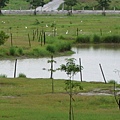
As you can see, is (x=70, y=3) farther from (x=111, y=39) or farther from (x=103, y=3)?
(x=111, y=39)

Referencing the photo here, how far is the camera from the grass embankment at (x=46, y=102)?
23016mm

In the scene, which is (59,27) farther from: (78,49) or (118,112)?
(118,112)

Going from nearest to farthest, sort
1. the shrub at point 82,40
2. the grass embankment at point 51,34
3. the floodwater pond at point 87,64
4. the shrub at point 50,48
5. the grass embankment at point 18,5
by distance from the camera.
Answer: the floodwater pond at point 87,64 → the grass embankment at point 51,34 → the shrub at point 50,48 → the shrub at point 82,40 → the grass embankment at point 18,5

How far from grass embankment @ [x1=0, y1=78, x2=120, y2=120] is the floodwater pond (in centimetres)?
692

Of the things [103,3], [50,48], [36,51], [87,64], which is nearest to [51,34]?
[50,48]

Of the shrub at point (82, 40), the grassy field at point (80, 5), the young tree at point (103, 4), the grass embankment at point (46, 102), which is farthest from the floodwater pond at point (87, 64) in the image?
the grassy field at point (80, 5)

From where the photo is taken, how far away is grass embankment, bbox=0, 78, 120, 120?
23016 millimetres

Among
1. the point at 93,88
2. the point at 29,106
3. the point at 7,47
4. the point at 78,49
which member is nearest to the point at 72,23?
the point at 78,49

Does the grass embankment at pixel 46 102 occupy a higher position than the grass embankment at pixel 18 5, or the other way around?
the grass embankment at pixel 46 102

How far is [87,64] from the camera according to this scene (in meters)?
50.4

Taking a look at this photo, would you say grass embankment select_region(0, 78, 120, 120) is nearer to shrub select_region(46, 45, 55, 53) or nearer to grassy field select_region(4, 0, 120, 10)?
shrub select_region(46, 45, 55, 53)

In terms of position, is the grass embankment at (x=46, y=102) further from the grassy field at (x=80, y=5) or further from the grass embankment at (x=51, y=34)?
the grassy field at (x=80, y=5)

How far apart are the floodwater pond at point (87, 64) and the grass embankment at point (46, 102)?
6922 mm

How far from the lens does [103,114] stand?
2372cm
